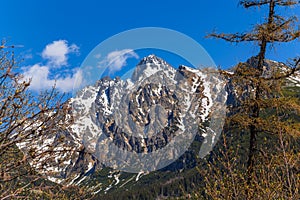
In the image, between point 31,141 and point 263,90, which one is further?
point 263,90

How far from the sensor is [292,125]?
12.3 meters

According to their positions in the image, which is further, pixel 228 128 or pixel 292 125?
pixel 228 128

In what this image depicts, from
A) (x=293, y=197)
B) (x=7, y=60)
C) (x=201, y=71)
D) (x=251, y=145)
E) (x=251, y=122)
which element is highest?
(x=7, y=60)

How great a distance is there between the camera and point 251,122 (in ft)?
42.3

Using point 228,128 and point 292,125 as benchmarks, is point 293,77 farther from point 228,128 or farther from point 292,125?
point 228,128

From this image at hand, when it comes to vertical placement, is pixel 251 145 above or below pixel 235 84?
below

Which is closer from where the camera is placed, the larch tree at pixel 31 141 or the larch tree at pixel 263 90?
the larch tree at pixel 31 141

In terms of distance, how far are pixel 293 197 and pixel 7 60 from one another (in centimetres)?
915

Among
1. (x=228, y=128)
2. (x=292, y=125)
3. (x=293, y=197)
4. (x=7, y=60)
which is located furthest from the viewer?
(x=228, y=128)

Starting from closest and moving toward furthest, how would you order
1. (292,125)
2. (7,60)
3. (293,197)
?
(293,197) → (7,60) → (292,125)

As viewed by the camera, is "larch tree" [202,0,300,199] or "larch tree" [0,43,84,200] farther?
"larch tree" [202,0,300,199]

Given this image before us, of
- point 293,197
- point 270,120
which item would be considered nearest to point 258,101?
point 270,120

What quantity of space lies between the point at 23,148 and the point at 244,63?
30.4ft

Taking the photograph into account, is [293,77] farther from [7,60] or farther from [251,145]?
[7,60]
